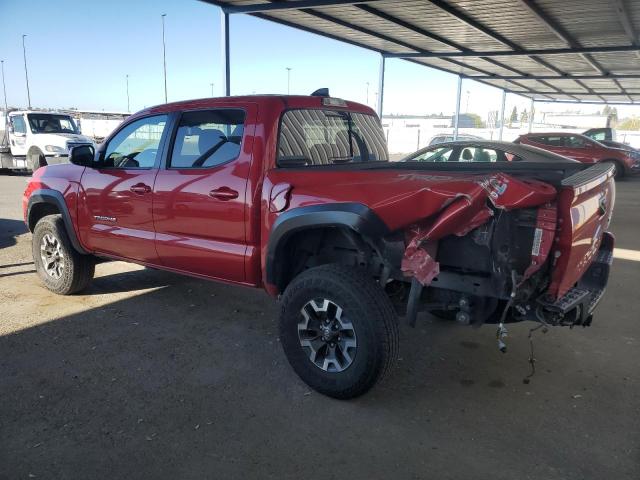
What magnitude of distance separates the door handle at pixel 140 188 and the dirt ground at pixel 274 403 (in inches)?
46.9

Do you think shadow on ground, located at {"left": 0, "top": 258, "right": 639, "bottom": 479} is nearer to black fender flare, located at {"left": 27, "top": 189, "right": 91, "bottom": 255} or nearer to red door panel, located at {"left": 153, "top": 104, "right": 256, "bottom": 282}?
red door panel, located at {"left": 153, "top": 104, "right": 256, "bottom": 282}

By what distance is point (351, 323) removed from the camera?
3197 millimetres

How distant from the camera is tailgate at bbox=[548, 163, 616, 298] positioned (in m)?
2.67

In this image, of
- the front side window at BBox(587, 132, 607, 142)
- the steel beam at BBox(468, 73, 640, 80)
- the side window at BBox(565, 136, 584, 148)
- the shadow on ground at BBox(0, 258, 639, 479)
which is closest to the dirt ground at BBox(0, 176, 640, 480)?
the shadow on ground at BBox(0, 258, 639, 479)

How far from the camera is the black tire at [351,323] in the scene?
122 inches

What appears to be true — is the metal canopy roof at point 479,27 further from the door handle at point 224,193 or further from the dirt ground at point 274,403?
the dirt ground at point 274,403

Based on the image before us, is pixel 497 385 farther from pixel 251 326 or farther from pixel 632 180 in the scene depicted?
pixel 632 180

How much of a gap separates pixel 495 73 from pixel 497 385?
2072cm

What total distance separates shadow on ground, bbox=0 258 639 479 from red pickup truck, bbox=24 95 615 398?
42 cm

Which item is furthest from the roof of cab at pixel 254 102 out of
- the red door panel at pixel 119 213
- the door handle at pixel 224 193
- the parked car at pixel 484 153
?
the parked car at pixel 484 153

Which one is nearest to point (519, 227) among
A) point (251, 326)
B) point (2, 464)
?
point (251, 326)

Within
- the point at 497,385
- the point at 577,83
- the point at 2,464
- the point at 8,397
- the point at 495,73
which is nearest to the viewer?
the point at 2,464

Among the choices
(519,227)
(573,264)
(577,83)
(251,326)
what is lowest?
(251,326)

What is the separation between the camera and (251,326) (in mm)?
4590
